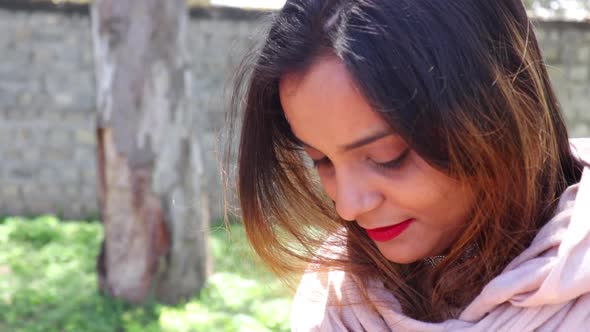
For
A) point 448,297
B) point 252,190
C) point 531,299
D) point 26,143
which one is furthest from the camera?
point 26,143

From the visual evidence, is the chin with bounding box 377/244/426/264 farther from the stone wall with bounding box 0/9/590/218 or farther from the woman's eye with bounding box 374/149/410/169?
the stone wall with bounding box 0/9/590/218

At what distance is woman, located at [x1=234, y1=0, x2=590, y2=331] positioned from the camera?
124 cm

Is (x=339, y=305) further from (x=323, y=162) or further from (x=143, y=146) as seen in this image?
(x=143, y=146)

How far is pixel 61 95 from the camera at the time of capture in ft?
20.6

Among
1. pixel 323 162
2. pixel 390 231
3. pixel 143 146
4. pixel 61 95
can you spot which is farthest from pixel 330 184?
pixel 61 95

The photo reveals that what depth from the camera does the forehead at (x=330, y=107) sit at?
127cm

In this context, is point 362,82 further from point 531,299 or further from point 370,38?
point 531,299

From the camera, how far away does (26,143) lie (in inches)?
247

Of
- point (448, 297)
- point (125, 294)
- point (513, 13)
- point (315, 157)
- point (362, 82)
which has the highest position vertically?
point (513, 13)

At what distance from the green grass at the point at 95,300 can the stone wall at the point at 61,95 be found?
1091mm

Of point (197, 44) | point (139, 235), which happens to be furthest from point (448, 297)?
point (197, 44)

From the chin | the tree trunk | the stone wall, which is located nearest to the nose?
the chin

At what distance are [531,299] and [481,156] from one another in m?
0.25

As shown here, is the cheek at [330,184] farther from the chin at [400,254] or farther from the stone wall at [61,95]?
the stone wall at [61,95]
